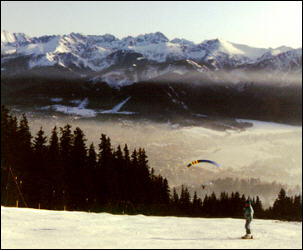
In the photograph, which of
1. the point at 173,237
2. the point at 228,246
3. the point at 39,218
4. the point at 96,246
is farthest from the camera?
the point at 39,218

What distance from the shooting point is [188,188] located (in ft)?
229

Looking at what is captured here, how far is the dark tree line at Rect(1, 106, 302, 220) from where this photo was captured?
44156 mm

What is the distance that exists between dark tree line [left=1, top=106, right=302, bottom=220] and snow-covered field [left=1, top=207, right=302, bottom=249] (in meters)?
11.3

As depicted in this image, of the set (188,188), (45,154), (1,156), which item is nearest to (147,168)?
(45,154)

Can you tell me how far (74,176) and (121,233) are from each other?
75.3 feet

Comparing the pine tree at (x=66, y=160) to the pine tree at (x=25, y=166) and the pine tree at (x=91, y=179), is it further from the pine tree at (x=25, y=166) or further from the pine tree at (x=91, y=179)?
the pine tree at (x=25, y=166)

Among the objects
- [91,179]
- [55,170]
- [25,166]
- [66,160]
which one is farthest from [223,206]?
[25,166]

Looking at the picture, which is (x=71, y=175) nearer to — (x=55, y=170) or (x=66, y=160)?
(x=55, y=170)

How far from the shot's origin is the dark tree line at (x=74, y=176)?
4416cm

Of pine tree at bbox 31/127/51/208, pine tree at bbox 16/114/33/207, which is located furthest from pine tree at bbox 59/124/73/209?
pine tree at bbox 16/114/33/207

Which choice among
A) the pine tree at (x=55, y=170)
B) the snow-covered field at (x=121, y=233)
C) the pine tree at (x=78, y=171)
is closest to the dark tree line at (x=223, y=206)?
the pine tree at (x=78, y=171)

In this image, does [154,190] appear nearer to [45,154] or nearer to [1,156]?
[45,154]

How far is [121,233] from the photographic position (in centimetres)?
2639

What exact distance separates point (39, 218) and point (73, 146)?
808 inches
